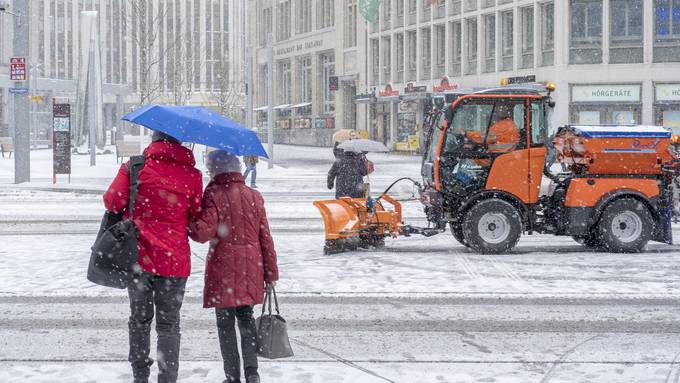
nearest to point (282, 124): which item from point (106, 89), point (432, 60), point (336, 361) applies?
point (106, 89)

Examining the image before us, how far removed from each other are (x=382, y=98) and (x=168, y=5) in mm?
92786

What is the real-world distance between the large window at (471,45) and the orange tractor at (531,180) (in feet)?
129

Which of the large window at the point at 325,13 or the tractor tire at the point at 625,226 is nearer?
the tractor tire at the point at 625,226

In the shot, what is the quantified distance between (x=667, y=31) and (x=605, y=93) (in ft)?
12.0

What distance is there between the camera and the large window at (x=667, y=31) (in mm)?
41500

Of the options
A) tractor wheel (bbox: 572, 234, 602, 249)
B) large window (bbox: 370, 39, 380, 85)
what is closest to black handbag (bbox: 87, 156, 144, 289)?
tractor wheel (bbox: 572, 234, 602, 249)

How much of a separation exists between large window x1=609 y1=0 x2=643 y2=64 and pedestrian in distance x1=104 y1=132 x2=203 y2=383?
39412 millimetres

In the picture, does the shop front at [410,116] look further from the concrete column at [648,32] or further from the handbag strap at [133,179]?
the handbag strap at [133,179]

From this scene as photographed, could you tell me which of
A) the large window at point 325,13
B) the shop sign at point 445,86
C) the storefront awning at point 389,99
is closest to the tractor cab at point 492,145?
the shop sign at point 445,86

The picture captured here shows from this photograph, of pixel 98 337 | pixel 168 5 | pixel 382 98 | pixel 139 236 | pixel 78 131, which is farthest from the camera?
pixel 168 5

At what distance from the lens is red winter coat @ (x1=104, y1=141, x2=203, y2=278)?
18.4 ft

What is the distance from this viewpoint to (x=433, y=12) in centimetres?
5575

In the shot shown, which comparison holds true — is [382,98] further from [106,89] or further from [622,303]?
[622,303]

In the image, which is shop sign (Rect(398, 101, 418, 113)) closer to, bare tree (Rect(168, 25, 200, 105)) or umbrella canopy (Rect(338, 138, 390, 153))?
bare tree (Rect(168, 25, 200, 105))
